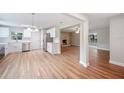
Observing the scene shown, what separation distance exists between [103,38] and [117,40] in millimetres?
4795

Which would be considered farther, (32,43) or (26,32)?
(32,43)

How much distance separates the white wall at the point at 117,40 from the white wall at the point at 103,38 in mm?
4122

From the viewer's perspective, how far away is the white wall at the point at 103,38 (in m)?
8.14

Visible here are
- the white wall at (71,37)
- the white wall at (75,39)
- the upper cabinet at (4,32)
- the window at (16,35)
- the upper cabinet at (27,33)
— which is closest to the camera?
the upper cabinet at (4,32)

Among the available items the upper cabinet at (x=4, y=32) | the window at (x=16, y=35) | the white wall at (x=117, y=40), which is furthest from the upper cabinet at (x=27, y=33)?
the white wall at (x=117, y=40)

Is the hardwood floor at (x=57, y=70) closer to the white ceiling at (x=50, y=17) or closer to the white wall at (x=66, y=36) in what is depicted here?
the white ceiling at (x=50, y=17)

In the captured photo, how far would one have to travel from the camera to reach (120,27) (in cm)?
390

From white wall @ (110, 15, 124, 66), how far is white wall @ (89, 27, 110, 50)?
4122mm

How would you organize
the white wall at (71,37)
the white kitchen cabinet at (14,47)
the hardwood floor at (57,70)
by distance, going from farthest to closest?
the white wall at (71,37) < the white kitchen cabinet at (14,47) < the hardwood floor at (57,70)
